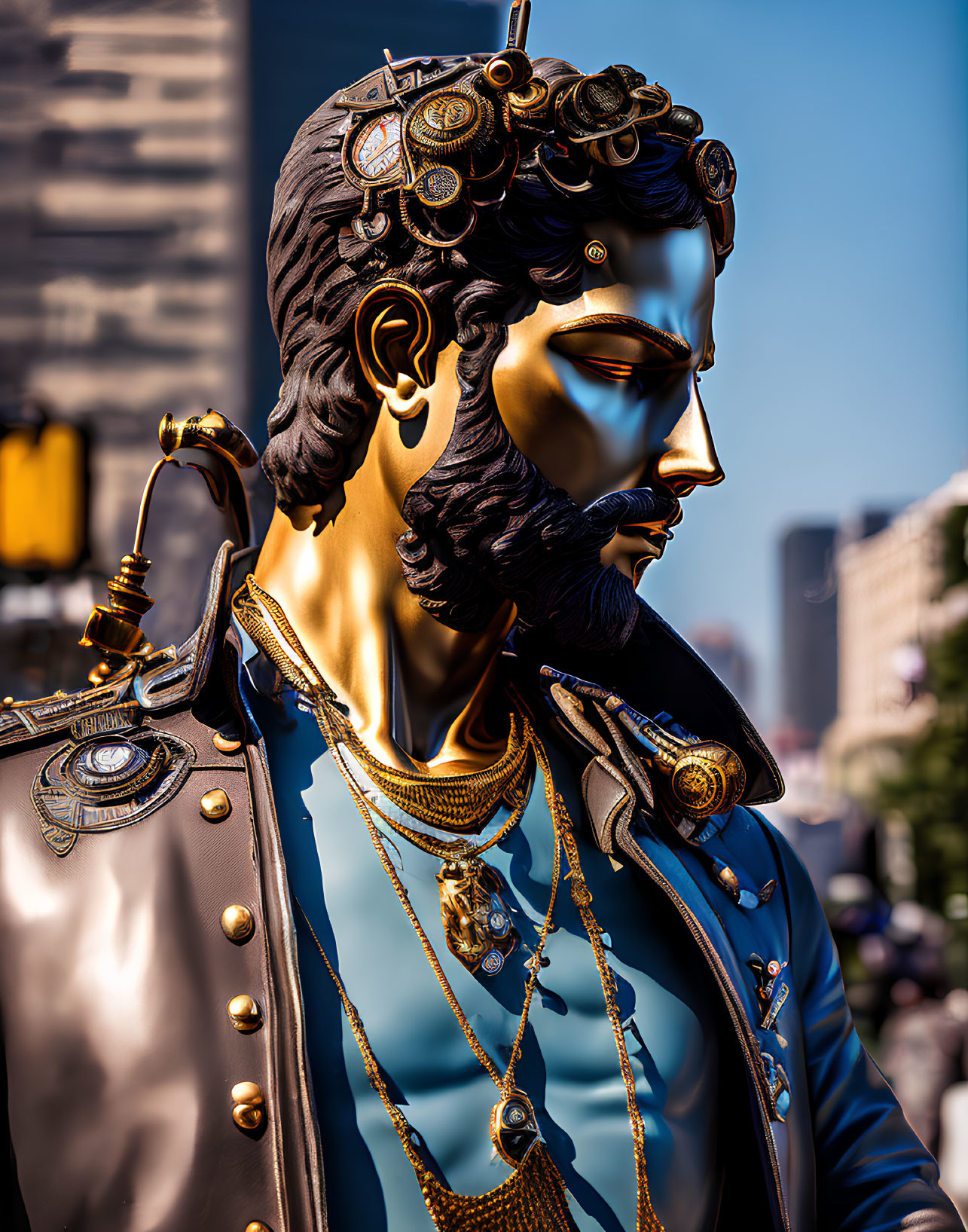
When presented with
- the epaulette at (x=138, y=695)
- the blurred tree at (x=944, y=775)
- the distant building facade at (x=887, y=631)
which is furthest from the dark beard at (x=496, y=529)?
the distant building facade at (x=887, y=631)

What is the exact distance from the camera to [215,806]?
167 centimetres

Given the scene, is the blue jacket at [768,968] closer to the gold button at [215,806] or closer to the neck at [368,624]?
the neck at [368,624]

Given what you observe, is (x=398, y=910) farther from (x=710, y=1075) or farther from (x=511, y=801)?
(x=710, y=1075)

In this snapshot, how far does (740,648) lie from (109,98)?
9.83 metres

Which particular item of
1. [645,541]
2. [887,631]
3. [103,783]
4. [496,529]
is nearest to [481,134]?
[496,529]

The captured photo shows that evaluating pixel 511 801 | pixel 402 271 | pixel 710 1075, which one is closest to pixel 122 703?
pixel 511 801

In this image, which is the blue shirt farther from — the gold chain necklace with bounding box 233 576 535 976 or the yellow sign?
the yellow sign

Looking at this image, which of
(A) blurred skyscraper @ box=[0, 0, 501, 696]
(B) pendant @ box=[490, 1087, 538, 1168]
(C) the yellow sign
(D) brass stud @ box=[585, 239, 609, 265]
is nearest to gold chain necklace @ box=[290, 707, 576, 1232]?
(B) pendant @ box=[490, 1087, 538, 1168]

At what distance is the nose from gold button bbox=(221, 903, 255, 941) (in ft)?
2.99

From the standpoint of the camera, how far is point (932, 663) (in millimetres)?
10352

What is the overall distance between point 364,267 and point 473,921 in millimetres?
1017

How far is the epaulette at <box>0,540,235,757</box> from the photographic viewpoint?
174cm

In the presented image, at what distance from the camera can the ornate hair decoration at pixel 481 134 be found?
1.77 metres

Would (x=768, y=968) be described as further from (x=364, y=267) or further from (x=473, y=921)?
(x=364, y=267)
